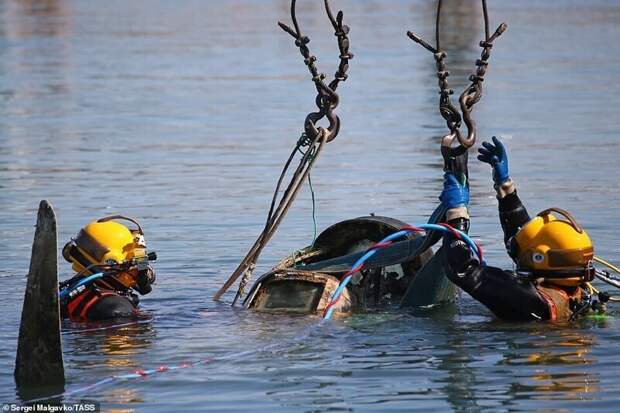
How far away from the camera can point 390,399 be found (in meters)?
8.87

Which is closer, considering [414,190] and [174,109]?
[414,190]

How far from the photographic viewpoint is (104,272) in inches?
414

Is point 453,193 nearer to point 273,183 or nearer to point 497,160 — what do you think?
point 497,160

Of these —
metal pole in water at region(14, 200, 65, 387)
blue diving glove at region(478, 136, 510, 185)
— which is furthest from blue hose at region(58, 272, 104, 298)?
blue diving glove at region(478, 136, 510, 185)

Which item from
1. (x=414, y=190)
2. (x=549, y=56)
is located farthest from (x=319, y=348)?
(x=549, y=56)

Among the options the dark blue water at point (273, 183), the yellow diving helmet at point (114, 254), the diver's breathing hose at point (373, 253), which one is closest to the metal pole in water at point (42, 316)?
the dark blue water at point (273, 183)

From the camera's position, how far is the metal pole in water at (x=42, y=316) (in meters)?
8.77

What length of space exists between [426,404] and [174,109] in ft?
61.4

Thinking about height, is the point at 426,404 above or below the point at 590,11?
below

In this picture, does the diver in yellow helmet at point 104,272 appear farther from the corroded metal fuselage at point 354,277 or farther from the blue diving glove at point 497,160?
the blue diving glove at point 497,160

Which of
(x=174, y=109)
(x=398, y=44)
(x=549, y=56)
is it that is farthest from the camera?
(x=398, y=44)

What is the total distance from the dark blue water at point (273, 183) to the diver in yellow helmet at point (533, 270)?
173mm

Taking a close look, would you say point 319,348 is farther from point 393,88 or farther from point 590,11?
point 590,11

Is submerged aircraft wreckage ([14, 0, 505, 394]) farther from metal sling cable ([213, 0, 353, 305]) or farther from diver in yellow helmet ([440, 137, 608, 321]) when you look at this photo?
diver in yellow helmet ([440, 137, 608, 321])
